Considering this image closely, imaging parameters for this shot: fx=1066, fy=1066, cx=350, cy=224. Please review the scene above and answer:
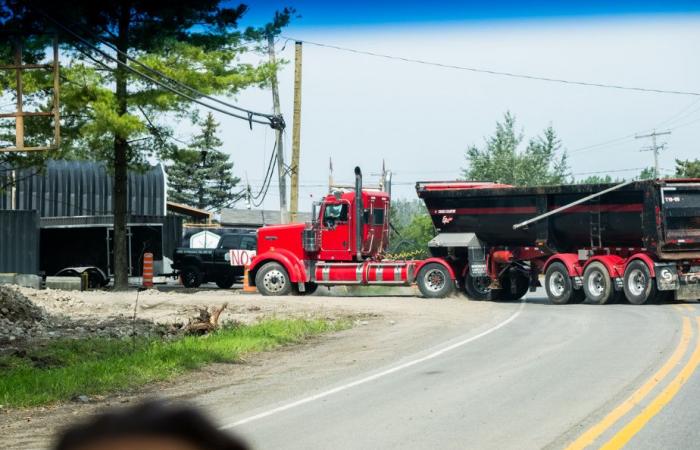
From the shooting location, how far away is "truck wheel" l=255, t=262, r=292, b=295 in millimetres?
32781

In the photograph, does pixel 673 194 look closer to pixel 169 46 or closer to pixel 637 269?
pixel 637 269

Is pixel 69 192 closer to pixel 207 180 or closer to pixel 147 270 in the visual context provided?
pixel 147 270

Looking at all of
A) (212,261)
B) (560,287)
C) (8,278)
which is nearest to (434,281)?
(560,287)

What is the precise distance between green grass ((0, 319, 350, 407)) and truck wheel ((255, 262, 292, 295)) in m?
11.2

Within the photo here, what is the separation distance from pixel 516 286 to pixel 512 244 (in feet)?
4.96

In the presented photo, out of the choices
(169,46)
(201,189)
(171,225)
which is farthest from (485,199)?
(201,189)

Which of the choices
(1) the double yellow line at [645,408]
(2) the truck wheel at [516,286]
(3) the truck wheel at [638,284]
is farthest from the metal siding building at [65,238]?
(1) the double yellow line at [645,408]

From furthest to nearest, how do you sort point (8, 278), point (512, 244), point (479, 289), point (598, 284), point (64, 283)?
point (64, 283)
point (8, 278)
point (479, 289)
point (512, 244)
point (598, 284)

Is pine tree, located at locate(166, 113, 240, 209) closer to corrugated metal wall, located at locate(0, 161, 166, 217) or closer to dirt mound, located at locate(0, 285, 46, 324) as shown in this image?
corrugated metal wall, located at locate(0, 161, 166, 217)

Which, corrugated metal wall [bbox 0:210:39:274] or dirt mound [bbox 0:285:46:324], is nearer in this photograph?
dirt mound [bbox 0:285:46:324]

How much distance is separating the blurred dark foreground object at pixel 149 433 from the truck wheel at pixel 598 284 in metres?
26.7

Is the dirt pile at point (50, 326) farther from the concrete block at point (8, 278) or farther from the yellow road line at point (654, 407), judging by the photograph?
the yellow road line at point (654, 407)

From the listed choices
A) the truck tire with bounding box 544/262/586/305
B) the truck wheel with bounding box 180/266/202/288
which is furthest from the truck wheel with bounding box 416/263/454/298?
the truck wheel with bounding box 180/266/202/288

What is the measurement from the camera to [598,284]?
27.2m
